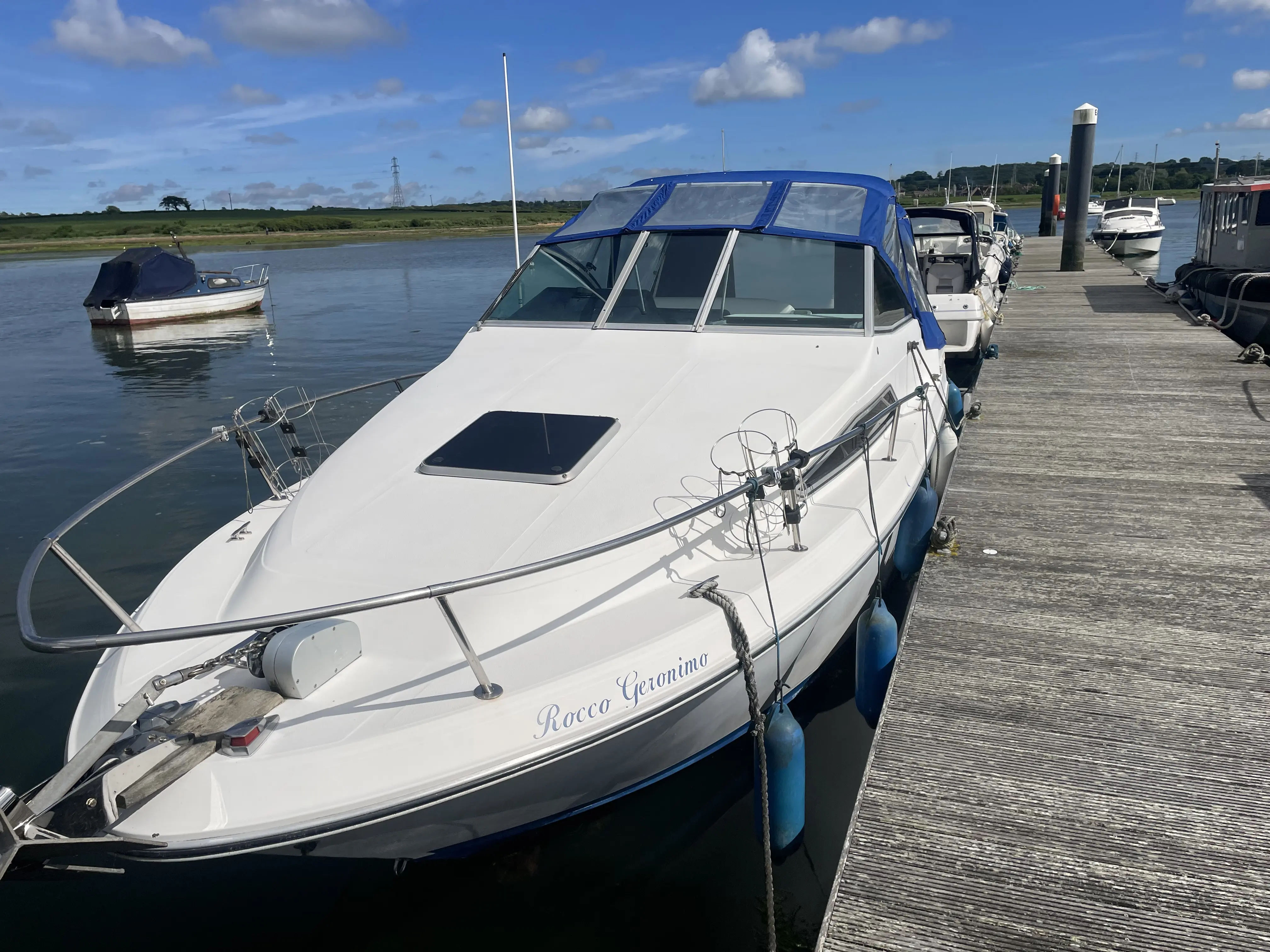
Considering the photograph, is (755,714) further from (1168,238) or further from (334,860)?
(1168,238)

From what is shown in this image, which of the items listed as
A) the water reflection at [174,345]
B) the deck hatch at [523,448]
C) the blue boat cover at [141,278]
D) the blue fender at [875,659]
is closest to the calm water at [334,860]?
the blue fender at [875,659]

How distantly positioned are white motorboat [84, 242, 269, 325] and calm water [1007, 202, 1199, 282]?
2349cm

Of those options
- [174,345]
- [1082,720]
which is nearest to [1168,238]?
[174,345]

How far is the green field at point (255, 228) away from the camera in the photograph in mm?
68688

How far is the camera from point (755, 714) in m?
3.12

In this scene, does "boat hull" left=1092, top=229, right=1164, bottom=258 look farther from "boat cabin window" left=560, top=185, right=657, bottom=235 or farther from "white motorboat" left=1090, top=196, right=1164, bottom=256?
"boat cabin window" left=560, top=185, right=657, bottom=235

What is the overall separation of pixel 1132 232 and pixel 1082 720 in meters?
32.0

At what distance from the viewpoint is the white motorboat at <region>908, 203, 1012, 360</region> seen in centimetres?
1077

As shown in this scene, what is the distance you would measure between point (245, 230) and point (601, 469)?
8590 centimetres

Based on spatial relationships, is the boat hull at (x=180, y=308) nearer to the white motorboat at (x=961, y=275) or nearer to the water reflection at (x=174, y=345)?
the water reflection at (x=174, y=345)

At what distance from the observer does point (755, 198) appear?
551 cm

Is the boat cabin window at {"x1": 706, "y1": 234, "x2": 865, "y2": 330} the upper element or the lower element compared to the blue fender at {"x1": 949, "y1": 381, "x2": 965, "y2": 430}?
upper

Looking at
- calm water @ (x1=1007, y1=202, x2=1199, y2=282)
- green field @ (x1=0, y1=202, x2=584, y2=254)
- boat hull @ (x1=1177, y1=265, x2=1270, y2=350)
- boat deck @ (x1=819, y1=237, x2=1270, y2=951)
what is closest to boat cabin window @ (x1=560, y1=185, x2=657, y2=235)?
boat deck @ (x1=819, y1=237, x2=1270, y2=951)

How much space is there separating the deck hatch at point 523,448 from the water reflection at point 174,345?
13.0 metres
